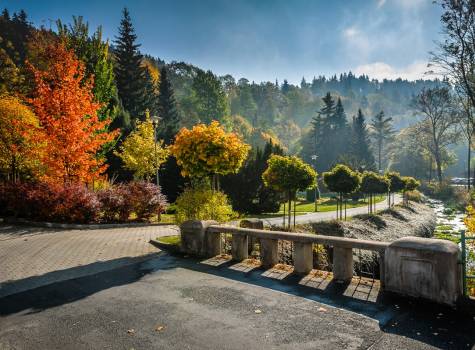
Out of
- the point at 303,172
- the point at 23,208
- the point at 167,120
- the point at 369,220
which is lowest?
the point at 369,220

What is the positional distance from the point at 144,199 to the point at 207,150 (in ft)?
21.2

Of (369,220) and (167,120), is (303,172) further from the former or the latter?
(167,120)

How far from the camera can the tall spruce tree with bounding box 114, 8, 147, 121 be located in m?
42.2

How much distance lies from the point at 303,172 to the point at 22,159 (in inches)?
623

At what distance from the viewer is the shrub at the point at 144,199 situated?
54.9 feet

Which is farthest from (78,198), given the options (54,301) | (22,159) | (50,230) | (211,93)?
(211,93)

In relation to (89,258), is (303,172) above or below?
above

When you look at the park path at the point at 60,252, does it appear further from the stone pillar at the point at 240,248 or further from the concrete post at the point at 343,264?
the concrete post at the point at 343,264

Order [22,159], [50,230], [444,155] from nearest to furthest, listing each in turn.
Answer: [50,230]
[22,159]
[444,155]

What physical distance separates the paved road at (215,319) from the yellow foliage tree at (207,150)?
5.69 m

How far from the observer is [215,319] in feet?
17.3

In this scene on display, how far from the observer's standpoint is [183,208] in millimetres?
11094

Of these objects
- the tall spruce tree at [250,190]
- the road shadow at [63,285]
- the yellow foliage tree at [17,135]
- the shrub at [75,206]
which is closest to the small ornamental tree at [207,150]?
the road shadow at [63,285]

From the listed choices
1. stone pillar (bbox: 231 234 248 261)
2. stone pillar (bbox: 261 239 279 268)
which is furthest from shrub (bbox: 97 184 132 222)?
stone pillar (bbox: 261 239 279 268)
